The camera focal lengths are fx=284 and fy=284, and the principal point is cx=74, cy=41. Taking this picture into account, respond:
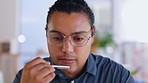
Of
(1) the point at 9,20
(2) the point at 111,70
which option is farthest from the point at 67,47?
(1) the point at 9,20

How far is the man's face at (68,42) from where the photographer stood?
108 cm

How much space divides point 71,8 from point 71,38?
13cm

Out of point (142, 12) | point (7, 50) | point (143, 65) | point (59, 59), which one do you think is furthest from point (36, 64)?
point (142, 12)

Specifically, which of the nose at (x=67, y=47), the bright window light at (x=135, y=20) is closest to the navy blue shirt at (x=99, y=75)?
the nose at (x=67, y=47)

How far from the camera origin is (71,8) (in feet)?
3.70

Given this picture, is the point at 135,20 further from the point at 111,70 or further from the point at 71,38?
the point at 71,38

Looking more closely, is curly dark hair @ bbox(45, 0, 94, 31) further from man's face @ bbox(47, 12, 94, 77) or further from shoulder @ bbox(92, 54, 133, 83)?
shoulder @ bbox(92, 54, 133, 83)

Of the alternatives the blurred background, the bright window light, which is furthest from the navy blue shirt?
the bright window light

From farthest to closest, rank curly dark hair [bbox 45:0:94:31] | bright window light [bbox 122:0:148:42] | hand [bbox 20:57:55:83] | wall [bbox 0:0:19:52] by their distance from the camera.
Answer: wall [bbox 0:0:19:52], bright window light [bbox 122:0:148:42], curly dark hair [bbox 45:0:94:31], hand [bbox 20:57:55:83]

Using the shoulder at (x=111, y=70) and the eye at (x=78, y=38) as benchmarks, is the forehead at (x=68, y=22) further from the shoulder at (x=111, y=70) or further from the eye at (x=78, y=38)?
the shoulder at (x=111, y=70)

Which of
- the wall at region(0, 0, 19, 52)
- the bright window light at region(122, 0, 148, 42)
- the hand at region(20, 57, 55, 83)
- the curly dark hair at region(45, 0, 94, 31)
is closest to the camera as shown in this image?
the hand at region(20, 57, 55, 83)

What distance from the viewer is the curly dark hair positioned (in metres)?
1.13

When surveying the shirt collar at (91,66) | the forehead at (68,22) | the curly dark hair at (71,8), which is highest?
the curly dark hair at (71,8)

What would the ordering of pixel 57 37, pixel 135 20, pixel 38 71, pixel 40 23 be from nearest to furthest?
pixel 38 71 → pixel 57 37 → pixel 135 20 → pixel 40 23
